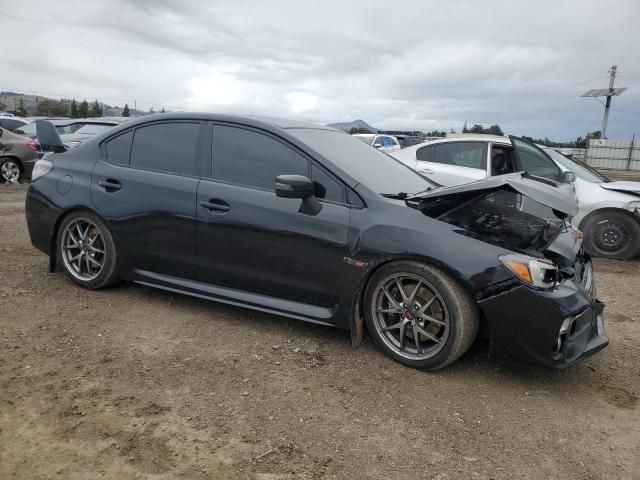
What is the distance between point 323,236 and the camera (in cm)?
342

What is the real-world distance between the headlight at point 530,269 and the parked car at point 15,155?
11.0 meters

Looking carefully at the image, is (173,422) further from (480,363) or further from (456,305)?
(480,363)

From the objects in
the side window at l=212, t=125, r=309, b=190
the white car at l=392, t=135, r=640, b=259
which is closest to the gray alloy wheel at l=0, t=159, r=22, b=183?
the white car at l=392, t=135, r=640, b=259

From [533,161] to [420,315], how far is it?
440 centimetres

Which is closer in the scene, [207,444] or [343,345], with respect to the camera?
[207,444]

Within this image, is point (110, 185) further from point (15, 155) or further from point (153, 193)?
point (15, 155)

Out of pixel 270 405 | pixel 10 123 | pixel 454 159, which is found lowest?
pixel 270 405

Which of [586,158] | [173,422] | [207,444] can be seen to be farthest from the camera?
[586,158]

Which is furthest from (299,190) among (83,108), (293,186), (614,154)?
(83,108)

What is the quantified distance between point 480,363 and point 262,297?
1.52 metres

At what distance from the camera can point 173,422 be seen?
2.62 m

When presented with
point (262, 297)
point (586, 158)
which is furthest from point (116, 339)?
point (586, 158)

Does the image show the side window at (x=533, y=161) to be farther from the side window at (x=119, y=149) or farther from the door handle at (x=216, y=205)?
the side window at (x=119, y=149)

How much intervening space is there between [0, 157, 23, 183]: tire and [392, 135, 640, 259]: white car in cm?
896
